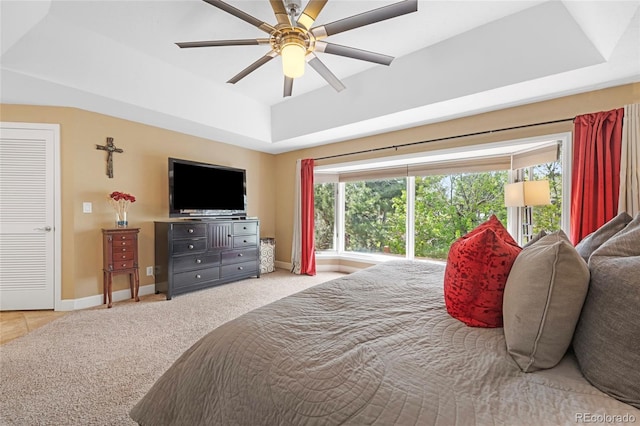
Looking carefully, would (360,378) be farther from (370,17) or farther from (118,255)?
(118,255)

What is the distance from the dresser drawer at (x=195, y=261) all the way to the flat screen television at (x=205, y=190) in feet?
1.99

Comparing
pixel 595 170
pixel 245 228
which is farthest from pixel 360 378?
pixel 245 228

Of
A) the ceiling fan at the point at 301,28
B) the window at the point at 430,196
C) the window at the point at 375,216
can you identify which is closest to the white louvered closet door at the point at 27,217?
the ceiling fan at the point at 301,28

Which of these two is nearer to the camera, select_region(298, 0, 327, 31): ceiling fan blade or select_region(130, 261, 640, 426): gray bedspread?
select_region(130, 261, 640, 426): gray bedspread

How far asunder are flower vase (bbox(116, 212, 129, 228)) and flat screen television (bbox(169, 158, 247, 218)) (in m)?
0.50

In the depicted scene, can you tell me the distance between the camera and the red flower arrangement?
324 cm

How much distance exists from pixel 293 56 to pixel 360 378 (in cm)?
193

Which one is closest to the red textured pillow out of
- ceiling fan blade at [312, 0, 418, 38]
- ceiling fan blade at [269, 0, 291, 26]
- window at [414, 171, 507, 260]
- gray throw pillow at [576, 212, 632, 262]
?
gray throw pillow at [576, 212, 632, 262]

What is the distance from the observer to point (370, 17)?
5.65 ft

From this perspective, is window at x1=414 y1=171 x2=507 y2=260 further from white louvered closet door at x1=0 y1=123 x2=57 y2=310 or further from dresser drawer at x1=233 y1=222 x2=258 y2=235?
white louvered closet door at x1=0 y1=123 x2=57 y2=310

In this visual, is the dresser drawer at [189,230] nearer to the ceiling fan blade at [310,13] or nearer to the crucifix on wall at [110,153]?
the crucifix on wall at [110,153]

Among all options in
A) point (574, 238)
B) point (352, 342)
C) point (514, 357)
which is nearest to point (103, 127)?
point (352, 342)

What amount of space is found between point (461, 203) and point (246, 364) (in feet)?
12.6

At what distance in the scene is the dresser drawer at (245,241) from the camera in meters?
4.20
